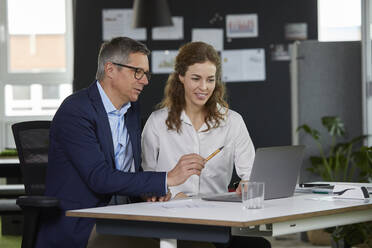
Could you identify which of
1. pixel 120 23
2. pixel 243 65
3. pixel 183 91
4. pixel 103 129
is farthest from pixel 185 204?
pixel 120 23

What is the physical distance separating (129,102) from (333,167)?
3.21 m

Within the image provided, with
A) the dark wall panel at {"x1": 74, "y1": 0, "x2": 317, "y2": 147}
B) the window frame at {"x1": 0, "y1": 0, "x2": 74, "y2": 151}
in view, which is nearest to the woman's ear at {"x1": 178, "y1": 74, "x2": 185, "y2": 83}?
the dark wall panel at {"x1": 74, "y1": 0, "x2": 317, "y2": 147}

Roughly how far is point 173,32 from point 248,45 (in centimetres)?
74

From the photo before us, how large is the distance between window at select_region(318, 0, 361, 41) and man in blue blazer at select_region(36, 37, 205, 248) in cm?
434

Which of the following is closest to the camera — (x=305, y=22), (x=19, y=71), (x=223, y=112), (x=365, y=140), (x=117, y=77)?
(x=117, y=77)

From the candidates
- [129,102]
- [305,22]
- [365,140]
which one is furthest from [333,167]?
[129,102]

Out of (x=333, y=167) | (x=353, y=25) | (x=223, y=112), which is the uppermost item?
(x=353, y=25)

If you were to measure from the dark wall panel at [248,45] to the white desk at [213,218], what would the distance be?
14.7 ft

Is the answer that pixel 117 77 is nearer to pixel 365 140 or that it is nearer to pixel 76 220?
pixel 76 220

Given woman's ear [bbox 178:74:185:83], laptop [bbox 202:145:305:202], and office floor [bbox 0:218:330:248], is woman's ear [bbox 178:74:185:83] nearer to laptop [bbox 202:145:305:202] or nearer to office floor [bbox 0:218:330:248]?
laptop [bbox 202:145:305:202]

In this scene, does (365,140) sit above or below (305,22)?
below

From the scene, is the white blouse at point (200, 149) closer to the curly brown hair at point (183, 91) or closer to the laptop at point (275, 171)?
the curly brown hair at point (183, 91)

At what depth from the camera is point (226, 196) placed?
270cm

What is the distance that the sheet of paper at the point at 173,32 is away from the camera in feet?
23.2
